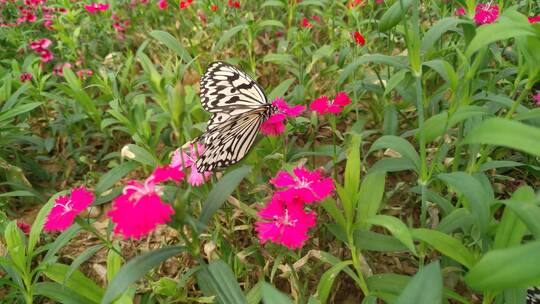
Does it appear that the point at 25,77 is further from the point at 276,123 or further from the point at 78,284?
the point at 276,123

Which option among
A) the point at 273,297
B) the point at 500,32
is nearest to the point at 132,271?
the point at 273,297

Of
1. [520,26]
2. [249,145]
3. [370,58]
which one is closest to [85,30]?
[249,145]

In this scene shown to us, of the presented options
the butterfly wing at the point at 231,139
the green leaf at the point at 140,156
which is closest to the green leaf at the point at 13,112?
the green leaf at the point at 140,156

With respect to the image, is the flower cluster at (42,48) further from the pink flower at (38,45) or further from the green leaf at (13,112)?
the green leaf at (13,112)

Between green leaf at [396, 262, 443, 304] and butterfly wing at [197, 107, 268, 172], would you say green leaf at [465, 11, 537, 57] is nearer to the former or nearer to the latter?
A: green leaf at [396, 262, 443, 304]

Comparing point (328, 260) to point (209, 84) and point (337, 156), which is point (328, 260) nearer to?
point (337, 156)

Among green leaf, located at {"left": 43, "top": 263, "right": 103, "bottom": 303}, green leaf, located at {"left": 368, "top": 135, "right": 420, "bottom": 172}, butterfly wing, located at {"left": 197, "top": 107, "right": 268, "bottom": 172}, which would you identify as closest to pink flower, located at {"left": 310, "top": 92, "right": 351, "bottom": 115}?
butterfly wing, located at {"left": 197, "top": 107, "right": 268, "bottom": 172}
